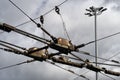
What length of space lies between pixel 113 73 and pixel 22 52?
17.7 feet

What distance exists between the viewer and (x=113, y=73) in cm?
1942

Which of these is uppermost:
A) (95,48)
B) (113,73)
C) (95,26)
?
(95,26)

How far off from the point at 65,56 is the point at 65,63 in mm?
321

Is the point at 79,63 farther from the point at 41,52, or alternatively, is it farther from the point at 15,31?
the point at 15,31

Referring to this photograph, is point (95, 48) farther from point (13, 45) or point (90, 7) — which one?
point (13, 45)

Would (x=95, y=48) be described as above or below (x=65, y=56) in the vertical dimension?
above

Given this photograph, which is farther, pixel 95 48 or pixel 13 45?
pixel 95 48

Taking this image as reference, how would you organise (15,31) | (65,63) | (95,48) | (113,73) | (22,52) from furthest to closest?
(95,48)
(113,73)
(65,63)
(22,52)
(15,31)

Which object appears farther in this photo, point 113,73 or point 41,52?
point 113,73

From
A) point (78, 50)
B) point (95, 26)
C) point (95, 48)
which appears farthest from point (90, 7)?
point (78, 50)

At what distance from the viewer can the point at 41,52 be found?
55.2ft

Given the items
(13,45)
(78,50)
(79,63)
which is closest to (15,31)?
(13,45)

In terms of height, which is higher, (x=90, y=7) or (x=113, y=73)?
(x=90, y=7)

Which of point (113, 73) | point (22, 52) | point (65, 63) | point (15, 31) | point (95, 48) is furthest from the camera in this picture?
point (95, 48)
